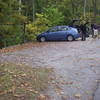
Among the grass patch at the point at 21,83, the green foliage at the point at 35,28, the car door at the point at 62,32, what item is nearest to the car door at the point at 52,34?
the car door at the point at 62,32

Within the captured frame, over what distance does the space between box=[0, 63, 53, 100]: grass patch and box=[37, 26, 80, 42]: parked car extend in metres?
20.3

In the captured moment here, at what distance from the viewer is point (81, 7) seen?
2394 inches

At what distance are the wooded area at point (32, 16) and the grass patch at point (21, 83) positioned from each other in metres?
6.89

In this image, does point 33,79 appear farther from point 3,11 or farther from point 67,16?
point 67,16

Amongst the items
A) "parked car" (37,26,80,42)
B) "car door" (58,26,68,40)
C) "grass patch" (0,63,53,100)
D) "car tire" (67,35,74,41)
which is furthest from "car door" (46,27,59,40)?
"grass patch" (0,63,53,100)

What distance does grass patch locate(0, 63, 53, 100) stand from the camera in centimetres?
758

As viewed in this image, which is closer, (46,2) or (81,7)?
(46,2)

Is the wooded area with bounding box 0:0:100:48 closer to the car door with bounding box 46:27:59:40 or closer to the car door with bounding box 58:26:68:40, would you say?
the car door with bounding box 46:27:59:40

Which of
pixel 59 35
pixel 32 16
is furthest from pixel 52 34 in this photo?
pixel 32 16

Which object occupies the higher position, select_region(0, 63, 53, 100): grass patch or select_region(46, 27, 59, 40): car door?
select_region(0, 63, 53, 100): grass patch

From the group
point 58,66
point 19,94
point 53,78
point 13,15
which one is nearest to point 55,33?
point 13,15

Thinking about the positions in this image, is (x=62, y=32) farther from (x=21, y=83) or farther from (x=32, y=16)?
(x=21, y=83)

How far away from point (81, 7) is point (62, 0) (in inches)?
270

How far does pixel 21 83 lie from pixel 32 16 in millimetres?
37804
